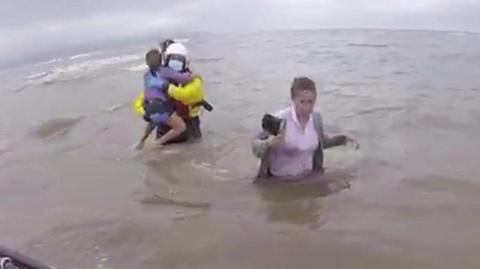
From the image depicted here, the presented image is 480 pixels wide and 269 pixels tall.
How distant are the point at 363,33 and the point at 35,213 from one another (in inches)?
508

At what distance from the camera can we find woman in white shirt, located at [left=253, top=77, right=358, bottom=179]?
6.80m

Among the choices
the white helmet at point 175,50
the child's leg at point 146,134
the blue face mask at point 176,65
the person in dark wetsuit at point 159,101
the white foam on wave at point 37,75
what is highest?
the white helmet at point 175,50

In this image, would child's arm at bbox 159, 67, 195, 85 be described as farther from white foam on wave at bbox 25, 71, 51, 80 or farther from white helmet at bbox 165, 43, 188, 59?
white foam on wave at bbox 25, 71, 51, 80

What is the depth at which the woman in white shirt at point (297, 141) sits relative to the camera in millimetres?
6802

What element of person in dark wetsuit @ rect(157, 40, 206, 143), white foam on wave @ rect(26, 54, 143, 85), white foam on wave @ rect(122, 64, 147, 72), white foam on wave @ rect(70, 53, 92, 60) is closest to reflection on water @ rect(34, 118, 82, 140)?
person in dark wetsuit @ rect(157, 40, 206, 143)

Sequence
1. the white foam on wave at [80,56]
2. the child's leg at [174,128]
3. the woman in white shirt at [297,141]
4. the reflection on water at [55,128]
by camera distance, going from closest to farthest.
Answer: the woman in white shirt at [297,141] → the child's leg at [174,128] → the reflection on water at [55,128] → the white foam on wave at [80,56]

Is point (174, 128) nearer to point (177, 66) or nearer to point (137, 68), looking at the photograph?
point (177, 66)

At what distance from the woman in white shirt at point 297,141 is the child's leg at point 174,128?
7.27ft

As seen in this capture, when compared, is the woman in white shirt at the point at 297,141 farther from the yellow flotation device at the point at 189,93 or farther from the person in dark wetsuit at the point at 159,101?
the person in dark wetsuit at the point at 159,101

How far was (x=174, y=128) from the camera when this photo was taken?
9.47 m

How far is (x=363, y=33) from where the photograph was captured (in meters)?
19.2

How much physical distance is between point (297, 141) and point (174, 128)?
2657 millimetres

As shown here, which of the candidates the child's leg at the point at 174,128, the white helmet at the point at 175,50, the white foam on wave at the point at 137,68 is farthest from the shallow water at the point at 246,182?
the white foam on wave at the point at 137,68

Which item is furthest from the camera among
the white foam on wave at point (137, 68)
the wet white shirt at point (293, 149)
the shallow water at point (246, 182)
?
the white foam on wave at point (137, 68)
